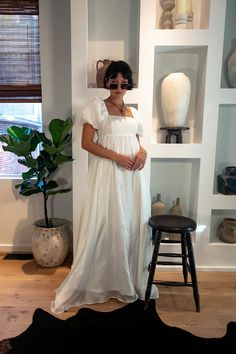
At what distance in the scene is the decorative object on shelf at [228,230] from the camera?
250 centimetres

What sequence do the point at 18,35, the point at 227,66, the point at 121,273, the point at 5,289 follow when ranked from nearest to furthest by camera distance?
the point at 121,273 → the point at 5,289 → the point at 227,66 → the point at 18,35

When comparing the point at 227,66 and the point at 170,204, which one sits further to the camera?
the point at 170,204

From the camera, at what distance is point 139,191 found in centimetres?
197

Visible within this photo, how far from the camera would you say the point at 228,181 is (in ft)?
7.88

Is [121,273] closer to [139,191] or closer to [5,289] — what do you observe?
[139,191]

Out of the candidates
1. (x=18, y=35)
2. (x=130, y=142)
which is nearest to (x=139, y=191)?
(x=130, y=142)

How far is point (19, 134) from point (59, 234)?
85 cm

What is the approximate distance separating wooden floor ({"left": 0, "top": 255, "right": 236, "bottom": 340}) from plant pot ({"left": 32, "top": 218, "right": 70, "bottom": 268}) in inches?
2.9

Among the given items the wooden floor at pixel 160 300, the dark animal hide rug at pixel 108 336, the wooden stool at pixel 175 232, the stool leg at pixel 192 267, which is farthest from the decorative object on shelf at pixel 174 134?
the dark animal hide rug at pixel 108 336

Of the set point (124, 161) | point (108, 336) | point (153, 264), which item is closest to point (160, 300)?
point (153, 264)

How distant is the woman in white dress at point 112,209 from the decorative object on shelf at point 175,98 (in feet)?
1.23

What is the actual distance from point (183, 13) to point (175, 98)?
0.62 metres

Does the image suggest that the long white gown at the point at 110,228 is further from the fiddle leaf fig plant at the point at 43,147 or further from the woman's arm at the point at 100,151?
the fiddle leaf fig plant at the point at 43,147

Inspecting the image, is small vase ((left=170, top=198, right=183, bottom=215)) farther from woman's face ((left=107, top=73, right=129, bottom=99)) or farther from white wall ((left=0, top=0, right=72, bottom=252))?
woman's face ((left=107, top=73, right=129, bottom=99))
